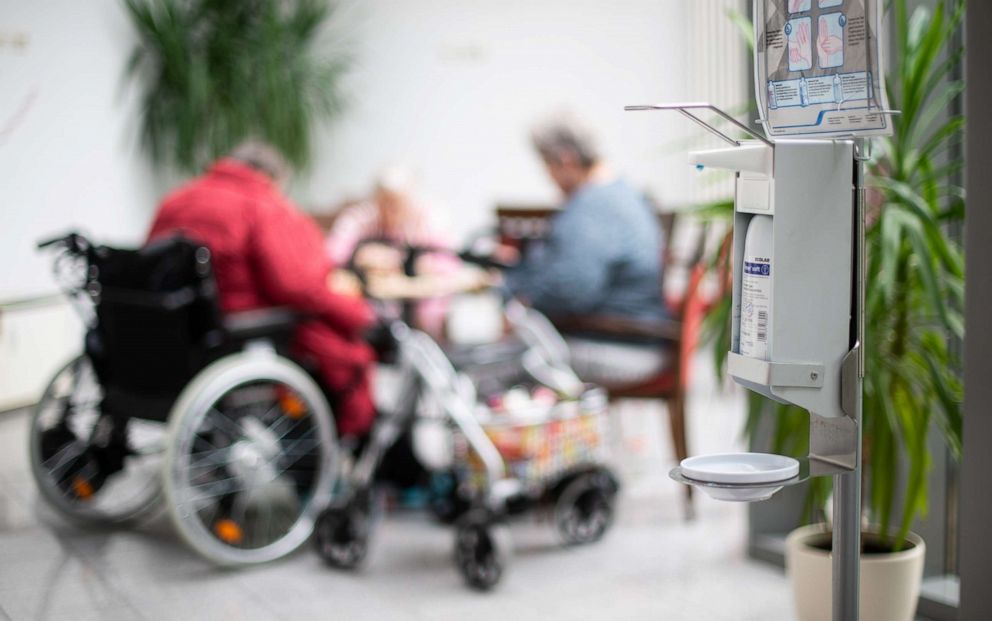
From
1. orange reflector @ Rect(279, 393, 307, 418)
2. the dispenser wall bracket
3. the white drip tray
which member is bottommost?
orange reflector @ Rect(279, 393, 307, 418)

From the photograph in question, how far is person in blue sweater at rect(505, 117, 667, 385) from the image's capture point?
3943 mm

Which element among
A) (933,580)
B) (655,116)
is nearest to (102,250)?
(933,580)

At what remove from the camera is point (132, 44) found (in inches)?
249

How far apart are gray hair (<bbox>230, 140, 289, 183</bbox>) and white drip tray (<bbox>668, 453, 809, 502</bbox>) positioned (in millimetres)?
2319

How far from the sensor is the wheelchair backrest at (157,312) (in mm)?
3291

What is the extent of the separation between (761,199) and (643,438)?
126 inches

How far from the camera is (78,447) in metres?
3.68

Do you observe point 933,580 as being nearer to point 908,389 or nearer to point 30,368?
point 908,389

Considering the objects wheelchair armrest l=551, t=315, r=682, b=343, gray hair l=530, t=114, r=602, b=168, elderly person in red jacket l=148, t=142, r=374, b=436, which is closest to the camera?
elderly person in red jacket l=148, t=142, r=374, b=436

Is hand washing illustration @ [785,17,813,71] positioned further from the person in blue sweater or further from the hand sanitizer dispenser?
the person in blue sweater

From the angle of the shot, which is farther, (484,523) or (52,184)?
(52,184)

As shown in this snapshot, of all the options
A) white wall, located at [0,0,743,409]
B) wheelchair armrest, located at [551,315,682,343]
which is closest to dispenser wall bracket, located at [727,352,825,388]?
wheelchair armrest, located at [551,315,682,343]

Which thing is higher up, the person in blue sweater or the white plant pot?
the person in blue sweater

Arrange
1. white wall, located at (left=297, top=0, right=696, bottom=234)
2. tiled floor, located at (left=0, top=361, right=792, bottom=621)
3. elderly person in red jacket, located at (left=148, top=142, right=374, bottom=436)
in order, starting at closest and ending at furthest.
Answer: tiled floor, located at (left=0, top=361, right=792, bottom=621), elderly person in red jacket, located at (left=148, top=142, right=374, bottom=436), white wall, located at (left=297, top=0, right=696, bottom=234)
